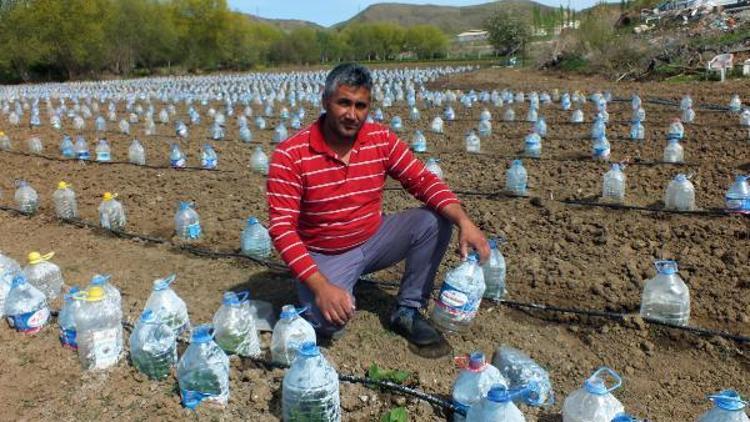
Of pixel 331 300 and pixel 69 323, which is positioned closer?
pixel 331 300

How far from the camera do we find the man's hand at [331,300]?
2.83 meters

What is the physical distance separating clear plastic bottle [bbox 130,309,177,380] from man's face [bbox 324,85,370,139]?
4.33 ft

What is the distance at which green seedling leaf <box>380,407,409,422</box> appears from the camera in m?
2.61

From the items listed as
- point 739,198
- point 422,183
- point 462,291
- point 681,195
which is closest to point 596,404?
point 462,291

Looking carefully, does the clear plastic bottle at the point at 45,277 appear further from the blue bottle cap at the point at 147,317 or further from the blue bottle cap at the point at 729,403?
the blue bottle cap at the point at 729,403

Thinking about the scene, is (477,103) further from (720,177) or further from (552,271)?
(552,271)

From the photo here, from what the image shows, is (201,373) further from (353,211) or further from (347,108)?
(347,108)

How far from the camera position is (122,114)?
635 inches

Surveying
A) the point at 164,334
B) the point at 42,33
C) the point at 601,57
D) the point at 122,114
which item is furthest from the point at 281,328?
the point at 42,33

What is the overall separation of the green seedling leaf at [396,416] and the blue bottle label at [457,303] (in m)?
0.77

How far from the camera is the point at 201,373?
8.68 feet

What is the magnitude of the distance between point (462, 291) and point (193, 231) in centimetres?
297

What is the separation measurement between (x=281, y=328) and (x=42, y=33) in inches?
1886

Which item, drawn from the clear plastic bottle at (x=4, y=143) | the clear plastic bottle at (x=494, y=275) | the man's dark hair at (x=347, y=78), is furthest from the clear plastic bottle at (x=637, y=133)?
the clear plastic bottle at (x=4, y=143)
